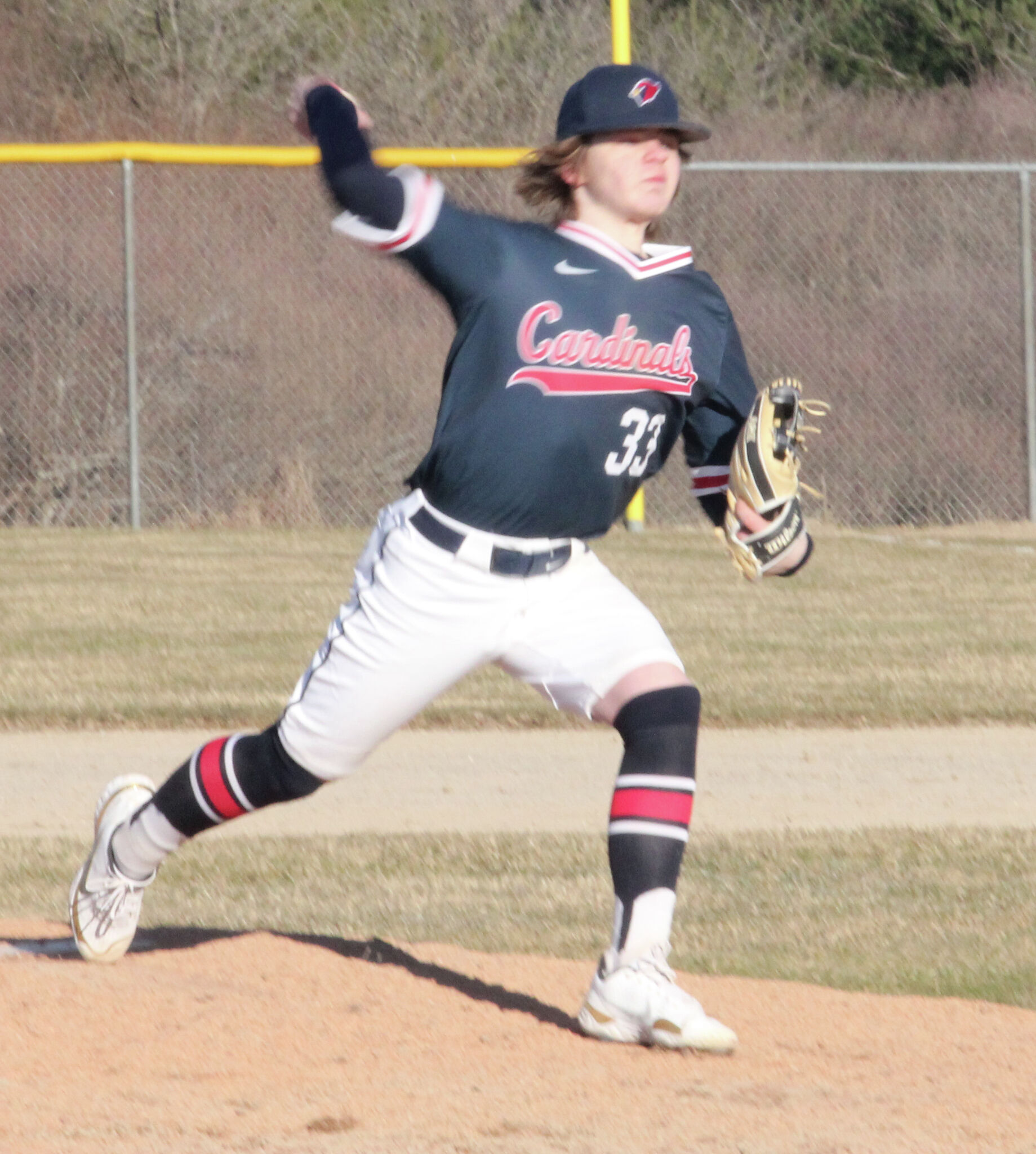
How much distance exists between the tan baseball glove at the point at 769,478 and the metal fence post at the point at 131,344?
8691 mm

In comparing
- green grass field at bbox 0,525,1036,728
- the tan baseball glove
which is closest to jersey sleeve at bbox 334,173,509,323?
the tan baseball glove

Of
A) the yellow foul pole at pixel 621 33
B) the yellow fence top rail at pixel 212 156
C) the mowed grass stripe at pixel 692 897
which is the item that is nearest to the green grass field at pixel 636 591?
the mowed grass stripe at pixel 692 897

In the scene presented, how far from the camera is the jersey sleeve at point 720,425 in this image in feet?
12.8

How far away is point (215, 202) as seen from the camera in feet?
45.9

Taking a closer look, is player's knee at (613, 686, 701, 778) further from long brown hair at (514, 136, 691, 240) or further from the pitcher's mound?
long brown hair at (514, 136, 691, 240)

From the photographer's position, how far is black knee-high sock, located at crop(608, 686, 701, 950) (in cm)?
358

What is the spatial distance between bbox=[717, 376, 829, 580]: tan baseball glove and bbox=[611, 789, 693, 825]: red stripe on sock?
1.92 ft

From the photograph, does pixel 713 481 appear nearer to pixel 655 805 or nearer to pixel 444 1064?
pixel 655 805

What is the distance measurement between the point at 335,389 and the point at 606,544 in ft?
9.02

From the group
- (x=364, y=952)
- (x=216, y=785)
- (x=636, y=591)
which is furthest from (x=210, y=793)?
(x=636, y=591)

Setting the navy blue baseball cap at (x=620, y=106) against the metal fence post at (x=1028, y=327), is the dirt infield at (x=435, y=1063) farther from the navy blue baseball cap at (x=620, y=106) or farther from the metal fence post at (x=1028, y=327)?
the metal fence post at (x=1028, y=327)

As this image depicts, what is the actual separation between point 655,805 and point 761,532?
2.22 feet

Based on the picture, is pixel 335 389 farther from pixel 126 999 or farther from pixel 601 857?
pixel 126 999

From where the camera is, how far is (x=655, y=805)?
360cm
